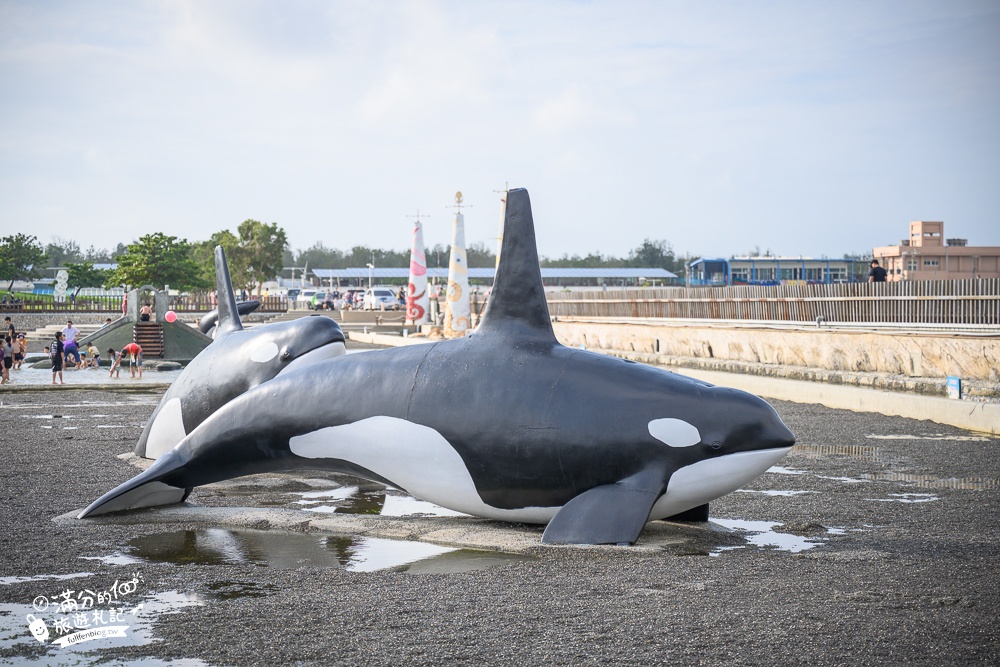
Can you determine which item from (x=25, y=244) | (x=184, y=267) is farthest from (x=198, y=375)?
(x=25, y=244)

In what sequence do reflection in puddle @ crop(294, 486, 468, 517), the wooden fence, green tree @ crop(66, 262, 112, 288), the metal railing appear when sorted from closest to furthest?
reflection in puddle @ crop(294, 486, 468, 517)
the wooden fence
the metal railing
green tree @ crop(66, 262, 112, 288)

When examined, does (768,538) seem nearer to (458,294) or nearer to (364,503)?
(364,503)

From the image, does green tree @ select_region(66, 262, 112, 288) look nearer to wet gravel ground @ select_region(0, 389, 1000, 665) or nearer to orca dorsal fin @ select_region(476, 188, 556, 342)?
wet gravel ground @ select_region(0, 389, 1000, 665)

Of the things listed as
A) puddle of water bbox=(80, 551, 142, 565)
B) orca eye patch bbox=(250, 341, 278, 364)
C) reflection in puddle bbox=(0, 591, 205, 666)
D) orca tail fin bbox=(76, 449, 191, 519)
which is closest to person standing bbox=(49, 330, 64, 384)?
orca eye patch bbox=(250, 341, 278, 364)

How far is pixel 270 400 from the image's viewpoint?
31.4 ft

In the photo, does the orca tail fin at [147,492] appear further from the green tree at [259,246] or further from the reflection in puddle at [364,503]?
the green tree at [259,246]

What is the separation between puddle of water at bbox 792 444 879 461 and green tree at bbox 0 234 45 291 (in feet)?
350

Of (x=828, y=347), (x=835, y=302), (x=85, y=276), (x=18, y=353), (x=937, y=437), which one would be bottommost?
(x=937, y=437)

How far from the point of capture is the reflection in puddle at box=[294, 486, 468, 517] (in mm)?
10172

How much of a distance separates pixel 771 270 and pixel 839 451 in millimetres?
96697

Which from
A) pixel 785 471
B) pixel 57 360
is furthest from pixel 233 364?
pixel 57 360

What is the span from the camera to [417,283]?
56.4 meters

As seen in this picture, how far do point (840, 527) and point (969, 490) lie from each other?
8.79ft

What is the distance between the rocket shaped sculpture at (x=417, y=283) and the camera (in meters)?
56.3
